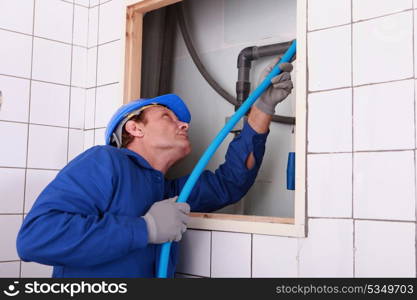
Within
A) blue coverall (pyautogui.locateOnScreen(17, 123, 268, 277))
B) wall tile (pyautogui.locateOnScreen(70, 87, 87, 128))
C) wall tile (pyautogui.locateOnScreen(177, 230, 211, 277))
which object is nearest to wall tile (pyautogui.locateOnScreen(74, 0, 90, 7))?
wall tile (pyautogui.locateOnScreen(70, 87, 87, 128))

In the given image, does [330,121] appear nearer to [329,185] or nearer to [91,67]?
[329,185]

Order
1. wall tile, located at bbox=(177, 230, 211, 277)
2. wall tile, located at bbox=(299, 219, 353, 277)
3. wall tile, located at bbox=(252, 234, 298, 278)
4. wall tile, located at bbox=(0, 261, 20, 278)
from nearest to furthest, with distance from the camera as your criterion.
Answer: wall tile, located at bbox=(299, 219, 353, 277), wall tile, located at bbox=(252, 234, 298, 278), wall tile, located at bbox=(177, 230, 211, 277), wall tile, located at bbox=(0, 261, 20, 278)

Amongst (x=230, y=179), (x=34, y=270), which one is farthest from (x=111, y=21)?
(x=34, y=270)

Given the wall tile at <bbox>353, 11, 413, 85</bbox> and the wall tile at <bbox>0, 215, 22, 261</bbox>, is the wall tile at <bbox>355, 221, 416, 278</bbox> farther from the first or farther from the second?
the wall tile at <bbox>0, 215, 22, 261</bbox>

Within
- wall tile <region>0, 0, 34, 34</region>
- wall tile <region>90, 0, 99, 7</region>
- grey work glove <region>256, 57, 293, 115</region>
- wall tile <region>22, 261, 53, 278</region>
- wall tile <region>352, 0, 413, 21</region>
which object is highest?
wall tile <region>90, 0, 99, 7</region>

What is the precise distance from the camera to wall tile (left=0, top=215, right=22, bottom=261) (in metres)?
1.86

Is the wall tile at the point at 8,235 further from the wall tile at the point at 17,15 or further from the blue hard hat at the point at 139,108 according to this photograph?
the wall tile at the point at 17,15

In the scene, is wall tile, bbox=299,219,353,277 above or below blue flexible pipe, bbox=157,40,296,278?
below

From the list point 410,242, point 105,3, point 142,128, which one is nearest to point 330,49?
point 410,242

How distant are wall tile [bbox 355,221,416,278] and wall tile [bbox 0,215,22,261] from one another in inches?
50.3

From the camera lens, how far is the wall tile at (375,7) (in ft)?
3.89

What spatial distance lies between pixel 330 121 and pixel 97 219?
26.1 inches

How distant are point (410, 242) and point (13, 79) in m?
1.50

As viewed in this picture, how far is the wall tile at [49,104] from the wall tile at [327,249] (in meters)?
1.17
